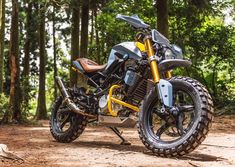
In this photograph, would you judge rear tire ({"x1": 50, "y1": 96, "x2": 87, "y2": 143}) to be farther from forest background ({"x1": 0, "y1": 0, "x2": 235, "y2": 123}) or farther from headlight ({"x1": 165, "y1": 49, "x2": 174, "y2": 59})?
forest background ({"x1": 0, "y1": 0, "x2": 235, "y2": 123})

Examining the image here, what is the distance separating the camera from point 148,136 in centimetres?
520

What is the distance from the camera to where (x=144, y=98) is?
538cm

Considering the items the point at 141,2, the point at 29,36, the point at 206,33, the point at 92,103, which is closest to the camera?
the point at 92,103

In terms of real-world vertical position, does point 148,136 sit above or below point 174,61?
below

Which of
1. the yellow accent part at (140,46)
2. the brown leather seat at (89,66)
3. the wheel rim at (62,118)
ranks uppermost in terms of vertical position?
the yellow accent part at (140,46)

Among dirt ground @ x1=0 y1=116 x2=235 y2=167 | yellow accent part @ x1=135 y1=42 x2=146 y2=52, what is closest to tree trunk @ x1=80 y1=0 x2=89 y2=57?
dirt ground @ x1=0 y1=116 x2=235 y2=167

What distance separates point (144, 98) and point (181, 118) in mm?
638

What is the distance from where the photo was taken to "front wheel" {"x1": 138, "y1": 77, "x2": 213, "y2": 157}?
4707mm

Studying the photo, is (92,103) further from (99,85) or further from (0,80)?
(0,80)

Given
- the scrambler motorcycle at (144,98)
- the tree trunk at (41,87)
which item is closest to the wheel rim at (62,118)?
the scrambler motorcycle at (144,98)

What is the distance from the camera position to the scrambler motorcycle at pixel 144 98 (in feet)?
15.9

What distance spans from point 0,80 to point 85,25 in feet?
12.8

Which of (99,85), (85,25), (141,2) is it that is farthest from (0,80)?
(99,85)

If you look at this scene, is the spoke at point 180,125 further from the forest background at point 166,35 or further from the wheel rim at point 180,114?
the forest background at point 166,35
